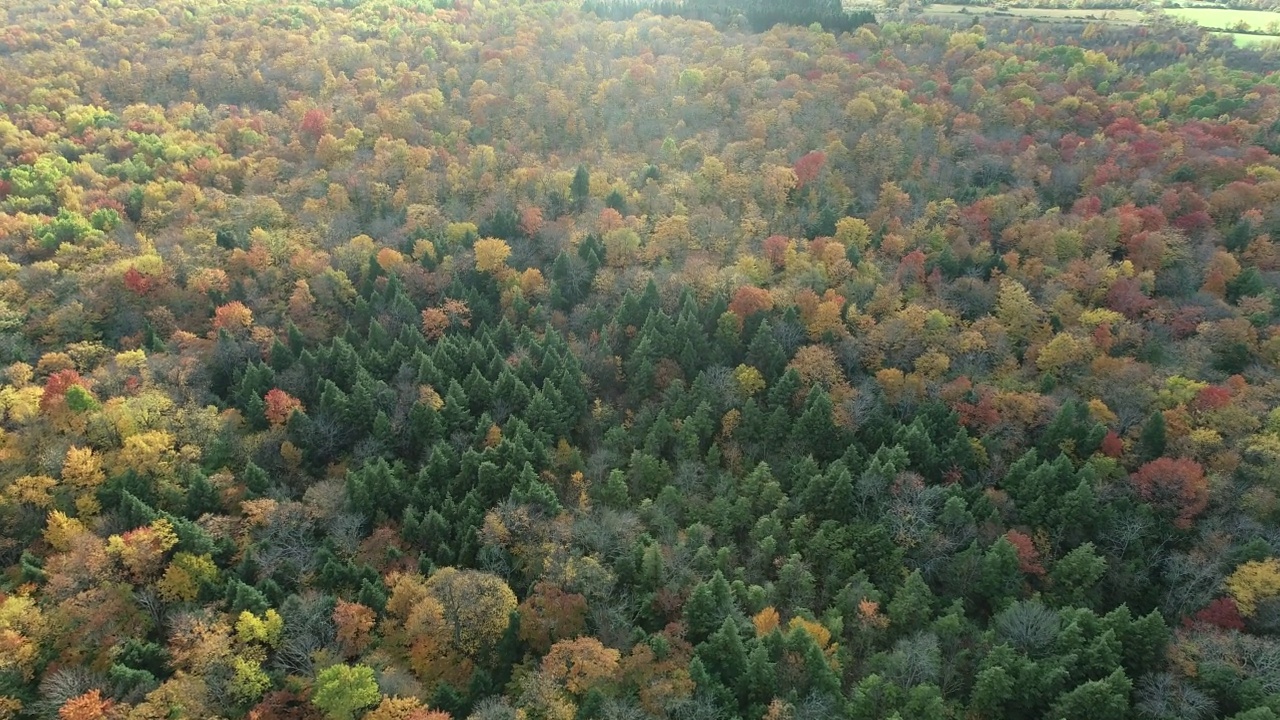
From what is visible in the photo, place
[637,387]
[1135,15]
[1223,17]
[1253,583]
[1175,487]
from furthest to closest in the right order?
[1135,15] → [1223,17] → [637,387] → [1175,487] → [1253,583]

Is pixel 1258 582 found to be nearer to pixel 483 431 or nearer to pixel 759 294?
pixel 759 294

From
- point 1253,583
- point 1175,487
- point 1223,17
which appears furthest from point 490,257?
point 1223,17

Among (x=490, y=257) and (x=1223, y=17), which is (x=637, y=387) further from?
(x=1223, y=17)

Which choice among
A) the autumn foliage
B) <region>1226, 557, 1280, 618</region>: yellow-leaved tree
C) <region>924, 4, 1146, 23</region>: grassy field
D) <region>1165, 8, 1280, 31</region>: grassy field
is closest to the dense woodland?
<region>1226, 557, 1280, 618</region>: yellow-leaved tree

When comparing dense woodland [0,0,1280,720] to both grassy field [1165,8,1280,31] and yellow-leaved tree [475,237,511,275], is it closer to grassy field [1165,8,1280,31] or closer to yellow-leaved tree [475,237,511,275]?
yellow-leaved tree [475,237,511,275]

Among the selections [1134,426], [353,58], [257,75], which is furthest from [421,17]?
[1134,426]

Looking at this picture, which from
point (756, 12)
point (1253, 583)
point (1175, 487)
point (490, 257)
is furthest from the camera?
point (756, 12)
